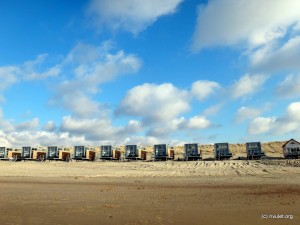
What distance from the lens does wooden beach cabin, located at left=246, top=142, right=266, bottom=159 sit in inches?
2771

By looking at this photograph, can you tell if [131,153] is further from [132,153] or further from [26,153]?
[26,153]

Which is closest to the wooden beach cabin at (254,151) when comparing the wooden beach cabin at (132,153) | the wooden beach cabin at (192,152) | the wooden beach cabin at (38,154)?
the wooden beach cabin at (192,152)

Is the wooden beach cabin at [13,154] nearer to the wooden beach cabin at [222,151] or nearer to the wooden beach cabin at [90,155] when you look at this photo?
the wooden beach cabin at [90,155]

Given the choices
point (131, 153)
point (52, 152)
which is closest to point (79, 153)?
point (52, 152)

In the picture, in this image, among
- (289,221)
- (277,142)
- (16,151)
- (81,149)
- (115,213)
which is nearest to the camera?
(289,221)

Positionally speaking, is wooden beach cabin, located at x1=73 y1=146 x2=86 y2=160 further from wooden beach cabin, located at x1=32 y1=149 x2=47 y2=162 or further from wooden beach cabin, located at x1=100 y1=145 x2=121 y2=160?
wooden beach cabin, located at x1=32 y1=149 x2=47 y2=162

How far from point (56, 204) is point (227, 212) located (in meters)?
7.80

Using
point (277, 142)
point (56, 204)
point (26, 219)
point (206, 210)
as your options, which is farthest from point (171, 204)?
point (277, 142)

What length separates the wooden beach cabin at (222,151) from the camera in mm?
71312

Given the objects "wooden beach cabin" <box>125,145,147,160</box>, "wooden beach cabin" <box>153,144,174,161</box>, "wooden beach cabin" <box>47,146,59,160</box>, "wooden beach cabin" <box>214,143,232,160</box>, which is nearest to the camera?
"wooden beach cabin" <box>214,143,232,160</box>

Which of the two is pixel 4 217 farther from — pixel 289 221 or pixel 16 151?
pixel 16 151

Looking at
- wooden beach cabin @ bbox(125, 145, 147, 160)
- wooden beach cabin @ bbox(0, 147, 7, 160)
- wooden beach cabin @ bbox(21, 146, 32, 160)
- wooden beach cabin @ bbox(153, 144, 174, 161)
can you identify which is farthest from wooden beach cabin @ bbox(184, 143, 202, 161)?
wooden beach cabin @ bbox(0, 147, 7, 160)

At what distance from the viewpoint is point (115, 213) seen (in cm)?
1255

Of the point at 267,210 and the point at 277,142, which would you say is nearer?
the point at 267,210
